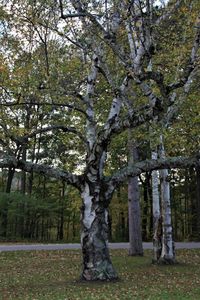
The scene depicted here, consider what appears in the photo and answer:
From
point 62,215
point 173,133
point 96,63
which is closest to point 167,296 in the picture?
point 173,133

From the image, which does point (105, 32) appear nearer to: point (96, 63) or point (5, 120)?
point (96, 63)

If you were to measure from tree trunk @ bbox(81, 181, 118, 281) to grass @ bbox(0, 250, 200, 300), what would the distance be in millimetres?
322

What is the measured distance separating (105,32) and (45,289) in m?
6.14

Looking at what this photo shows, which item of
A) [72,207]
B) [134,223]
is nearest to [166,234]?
[134,223]

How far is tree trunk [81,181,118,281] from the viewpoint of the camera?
10352mm

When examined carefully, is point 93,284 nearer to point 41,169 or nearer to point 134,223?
point 41,169

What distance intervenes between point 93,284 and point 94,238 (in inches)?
42.7

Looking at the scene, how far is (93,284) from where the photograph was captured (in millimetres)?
10039

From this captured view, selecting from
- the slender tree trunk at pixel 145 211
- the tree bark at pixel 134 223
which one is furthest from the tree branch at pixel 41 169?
the slender tree trunk at pixel 145 211

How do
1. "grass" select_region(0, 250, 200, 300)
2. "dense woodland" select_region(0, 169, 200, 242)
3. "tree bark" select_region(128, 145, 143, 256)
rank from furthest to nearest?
"dense woodland" select_region(0, 169, 200, 242)
"tree bark" select_region(128, 145, 143, 256)
"grass" select_region(0, 250, 200, 300)

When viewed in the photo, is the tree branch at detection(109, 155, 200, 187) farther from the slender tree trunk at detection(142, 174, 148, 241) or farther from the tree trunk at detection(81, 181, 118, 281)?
the slender tree trunk at detection(142, 174, 148, 241)

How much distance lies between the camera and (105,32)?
33.2ft

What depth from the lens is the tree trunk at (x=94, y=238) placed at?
1035 centimetres

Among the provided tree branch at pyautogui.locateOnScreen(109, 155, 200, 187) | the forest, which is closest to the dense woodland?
the forest
